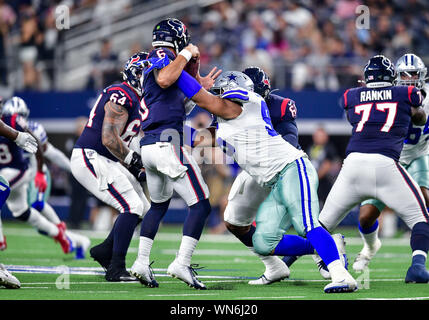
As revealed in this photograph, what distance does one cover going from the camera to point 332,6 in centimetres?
1838

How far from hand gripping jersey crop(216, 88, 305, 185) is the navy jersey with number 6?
2.73ft

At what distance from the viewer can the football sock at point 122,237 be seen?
730 cm

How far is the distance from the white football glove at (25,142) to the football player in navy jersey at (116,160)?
0.96 m

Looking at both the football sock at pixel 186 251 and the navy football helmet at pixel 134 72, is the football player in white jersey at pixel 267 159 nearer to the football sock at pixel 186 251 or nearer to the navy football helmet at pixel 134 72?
the football sock at pixel 186 251

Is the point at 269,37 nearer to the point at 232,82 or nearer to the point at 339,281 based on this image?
the point at 232,82

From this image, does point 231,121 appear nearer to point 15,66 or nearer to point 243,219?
point 243,219

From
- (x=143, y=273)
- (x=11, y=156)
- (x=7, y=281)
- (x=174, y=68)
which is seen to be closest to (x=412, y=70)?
(x=174, y=68)

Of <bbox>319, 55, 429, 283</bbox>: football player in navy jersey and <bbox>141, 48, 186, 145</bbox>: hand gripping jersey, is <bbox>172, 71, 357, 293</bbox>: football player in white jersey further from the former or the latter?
<bbox>319, 55, 429, 283</bbox>: football player in navy jersey

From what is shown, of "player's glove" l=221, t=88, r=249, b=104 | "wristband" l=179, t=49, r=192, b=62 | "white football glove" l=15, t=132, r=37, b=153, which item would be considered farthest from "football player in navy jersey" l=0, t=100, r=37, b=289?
"player's glove" l=221, t=88, r=249, b=104

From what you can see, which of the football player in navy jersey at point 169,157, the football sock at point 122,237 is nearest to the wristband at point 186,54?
the football player in navy jersey at point 169,157

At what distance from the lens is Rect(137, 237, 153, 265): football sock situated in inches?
261

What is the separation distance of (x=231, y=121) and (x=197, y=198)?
72 cm

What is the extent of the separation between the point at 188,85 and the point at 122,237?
1768 mm

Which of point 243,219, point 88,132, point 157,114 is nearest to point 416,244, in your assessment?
point 243,219
